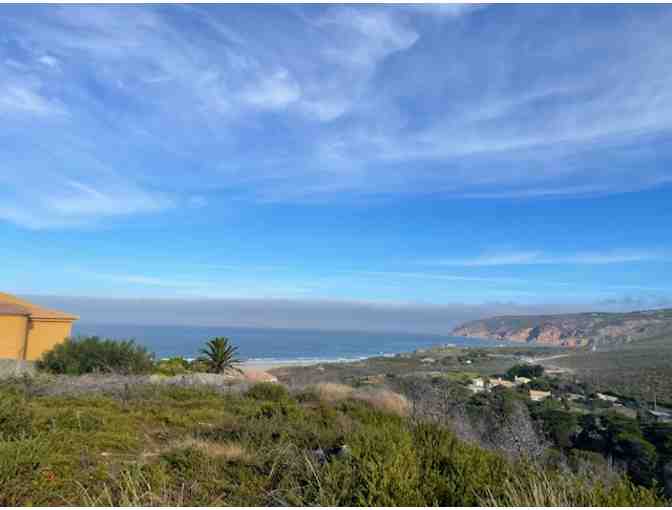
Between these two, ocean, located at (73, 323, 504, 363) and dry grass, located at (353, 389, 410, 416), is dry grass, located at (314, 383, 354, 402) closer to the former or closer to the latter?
dry grass, located at (353, 389, 410, 416)

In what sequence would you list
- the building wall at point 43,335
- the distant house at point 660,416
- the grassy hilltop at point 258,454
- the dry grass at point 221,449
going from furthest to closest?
1. the distant house at point 660,416
2. the building wall at point 43,335
3. the dry grass at point 221,449
4. the grassy hilltop at point 258,454

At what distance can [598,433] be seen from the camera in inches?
661

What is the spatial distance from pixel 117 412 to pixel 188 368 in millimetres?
11103

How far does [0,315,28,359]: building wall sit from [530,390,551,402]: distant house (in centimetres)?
2352

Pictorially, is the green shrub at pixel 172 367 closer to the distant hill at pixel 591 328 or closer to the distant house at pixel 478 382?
the distant house at pixel 478 382

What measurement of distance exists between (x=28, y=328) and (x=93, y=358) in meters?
3.32

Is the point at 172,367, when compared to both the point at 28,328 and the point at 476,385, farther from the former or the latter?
the point at 476,385

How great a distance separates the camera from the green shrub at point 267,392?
11.9 meters

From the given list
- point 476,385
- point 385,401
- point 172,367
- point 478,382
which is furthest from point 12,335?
point 478,382

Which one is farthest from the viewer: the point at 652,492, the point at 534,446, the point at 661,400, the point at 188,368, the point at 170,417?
the point at 661,400

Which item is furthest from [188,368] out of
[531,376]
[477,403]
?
[531,376]

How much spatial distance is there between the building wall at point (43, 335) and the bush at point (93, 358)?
0.87m

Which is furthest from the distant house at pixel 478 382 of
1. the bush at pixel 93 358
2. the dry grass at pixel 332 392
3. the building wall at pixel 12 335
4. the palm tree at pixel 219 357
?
the building wall at pixel 12 335

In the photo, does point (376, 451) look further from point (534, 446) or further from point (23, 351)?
point (23, 351)
